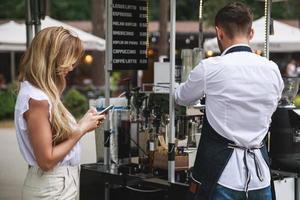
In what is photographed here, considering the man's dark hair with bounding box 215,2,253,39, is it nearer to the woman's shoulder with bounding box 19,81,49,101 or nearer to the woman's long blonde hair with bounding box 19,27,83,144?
the woman's long blonde hair with bounding box 19,27,83,144

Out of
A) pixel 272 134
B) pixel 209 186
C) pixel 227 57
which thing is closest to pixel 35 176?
pixel 209 186

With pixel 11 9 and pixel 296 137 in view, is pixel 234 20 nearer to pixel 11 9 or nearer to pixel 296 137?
pixel 296 137

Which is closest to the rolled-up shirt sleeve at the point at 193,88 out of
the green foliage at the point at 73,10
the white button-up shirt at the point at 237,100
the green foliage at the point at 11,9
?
the white button-up shirt at the point at 237,100

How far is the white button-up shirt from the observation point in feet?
8.70

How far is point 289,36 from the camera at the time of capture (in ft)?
43.8

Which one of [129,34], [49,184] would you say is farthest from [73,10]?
[49,184]

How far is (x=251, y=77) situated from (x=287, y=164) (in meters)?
1.38

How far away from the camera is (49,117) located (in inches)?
94.6

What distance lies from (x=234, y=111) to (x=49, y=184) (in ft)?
2.98

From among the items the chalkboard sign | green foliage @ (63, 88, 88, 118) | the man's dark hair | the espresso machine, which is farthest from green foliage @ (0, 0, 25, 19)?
the man's dark hair

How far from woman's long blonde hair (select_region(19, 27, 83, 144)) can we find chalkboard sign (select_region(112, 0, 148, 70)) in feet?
5.55

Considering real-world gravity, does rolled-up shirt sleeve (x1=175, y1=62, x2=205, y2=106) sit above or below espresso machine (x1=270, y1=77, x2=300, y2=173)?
above

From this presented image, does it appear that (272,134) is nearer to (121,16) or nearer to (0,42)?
(121,16)

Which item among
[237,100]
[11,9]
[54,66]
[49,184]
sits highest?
[11,9]
